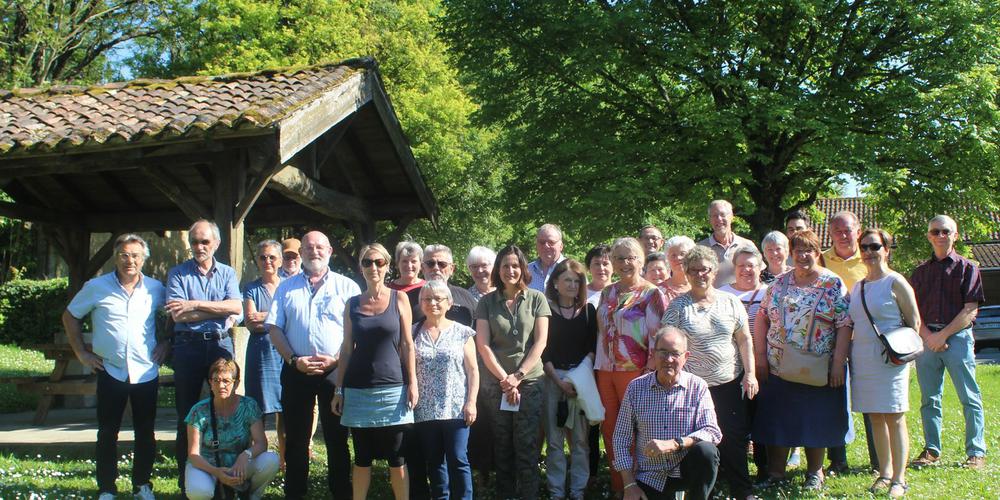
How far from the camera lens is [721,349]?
5.21 meters

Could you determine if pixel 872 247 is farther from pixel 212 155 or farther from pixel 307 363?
pixel 212 155

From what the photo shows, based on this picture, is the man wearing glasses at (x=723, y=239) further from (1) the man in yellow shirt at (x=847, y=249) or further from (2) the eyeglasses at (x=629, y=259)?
(2) the eyeglasses at (x=629, y=259)

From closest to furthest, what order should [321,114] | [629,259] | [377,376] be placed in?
[377,376] → [629,259] → [321,114]

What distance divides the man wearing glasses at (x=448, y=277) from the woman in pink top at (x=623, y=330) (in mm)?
925

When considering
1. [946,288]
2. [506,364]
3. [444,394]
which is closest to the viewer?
[444,394]

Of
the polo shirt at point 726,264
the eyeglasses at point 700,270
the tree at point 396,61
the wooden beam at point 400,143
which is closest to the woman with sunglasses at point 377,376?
the eyeglasses at point 700,270

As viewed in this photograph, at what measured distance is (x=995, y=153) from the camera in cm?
1400

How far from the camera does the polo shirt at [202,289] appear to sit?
551 centimetres

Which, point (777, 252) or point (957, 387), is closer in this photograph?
point (777, 252)

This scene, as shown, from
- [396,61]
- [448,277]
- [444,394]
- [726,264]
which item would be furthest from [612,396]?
[396,61]

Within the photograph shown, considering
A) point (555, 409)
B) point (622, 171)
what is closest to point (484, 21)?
point (622, 171)

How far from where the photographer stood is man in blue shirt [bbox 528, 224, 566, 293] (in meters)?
6.32

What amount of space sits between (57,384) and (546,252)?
227 inches

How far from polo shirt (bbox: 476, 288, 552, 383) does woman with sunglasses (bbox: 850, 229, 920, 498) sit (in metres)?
2.08
